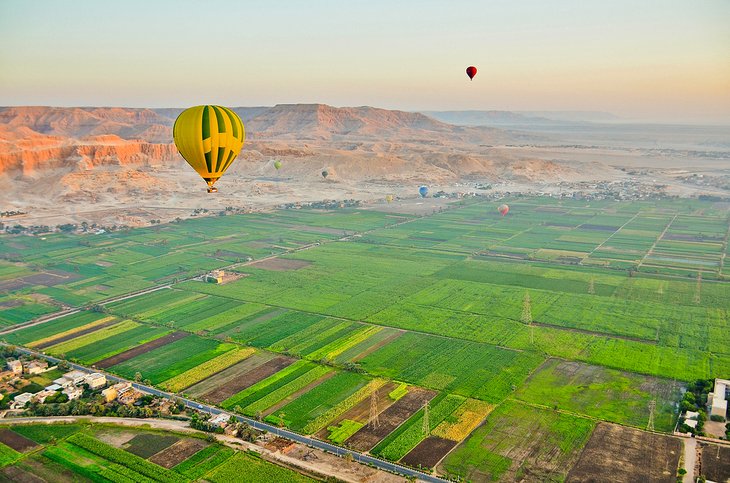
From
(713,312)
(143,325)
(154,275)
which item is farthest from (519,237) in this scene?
(143,325)

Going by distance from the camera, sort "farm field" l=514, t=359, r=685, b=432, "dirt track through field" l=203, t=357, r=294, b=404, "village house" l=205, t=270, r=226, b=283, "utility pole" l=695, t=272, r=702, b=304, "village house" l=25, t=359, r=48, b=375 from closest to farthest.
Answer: "farm field" l=514, t=359, r=685, b=432 → "dirt track through field" l=203, t=357, r=294, b=404 → "village house" l=25, t=359, r=48, b=375 → "utility pole" l=695, t=272, r=702, b=304 → "village house" l=205, t=270, r=226, b=283

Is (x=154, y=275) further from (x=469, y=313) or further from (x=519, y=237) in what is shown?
(x=519, y=237)

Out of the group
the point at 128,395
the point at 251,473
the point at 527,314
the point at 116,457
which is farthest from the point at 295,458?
the point at 527,314

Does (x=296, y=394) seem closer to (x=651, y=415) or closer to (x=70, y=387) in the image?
(x=70, y=387)

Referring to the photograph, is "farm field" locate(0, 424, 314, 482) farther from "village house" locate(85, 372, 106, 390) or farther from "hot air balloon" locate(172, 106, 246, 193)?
"hot air balloon" locate(172, 106, 246, 193)

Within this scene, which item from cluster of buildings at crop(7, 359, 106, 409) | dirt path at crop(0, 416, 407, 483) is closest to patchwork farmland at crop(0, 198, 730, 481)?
dirt path at crop(0, 416, 407, 483)

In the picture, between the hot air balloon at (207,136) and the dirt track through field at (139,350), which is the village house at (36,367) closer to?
the dirt track through field at (139,350)
